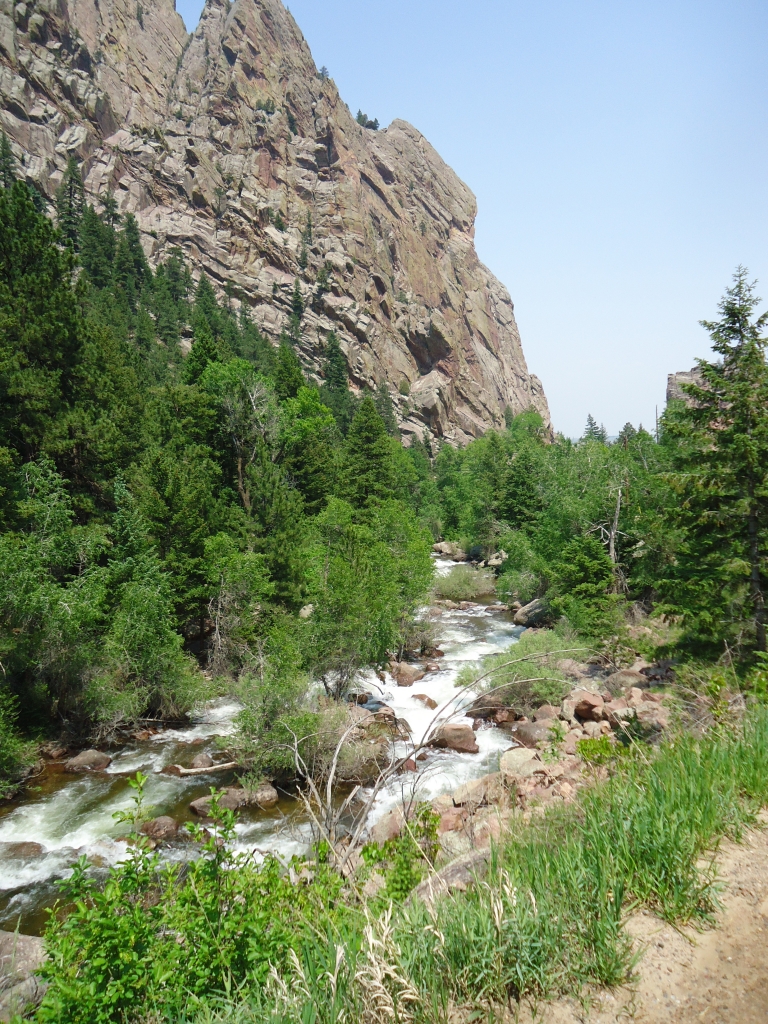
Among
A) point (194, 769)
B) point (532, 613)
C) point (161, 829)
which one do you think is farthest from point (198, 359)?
point (161, 829)

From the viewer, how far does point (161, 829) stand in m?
12.2

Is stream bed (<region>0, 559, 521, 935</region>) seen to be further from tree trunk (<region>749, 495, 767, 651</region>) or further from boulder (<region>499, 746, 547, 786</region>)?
tree trunk (<region>749, 495, 767, 651</region>)

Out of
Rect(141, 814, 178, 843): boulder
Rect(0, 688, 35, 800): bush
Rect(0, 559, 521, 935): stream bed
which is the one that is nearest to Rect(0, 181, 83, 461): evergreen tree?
Rect(0, 688, 35, 800): bush

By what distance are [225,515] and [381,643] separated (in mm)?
9264

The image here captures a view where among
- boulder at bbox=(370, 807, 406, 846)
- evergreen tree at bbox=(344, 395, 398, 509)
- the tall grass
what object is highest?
evergreen tree at bbox=(344, 395, 398, 509)

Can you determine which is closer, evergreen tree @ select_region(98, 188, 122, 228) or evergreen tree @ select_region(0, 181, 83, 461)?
evergreen tree @ select_region(0, 181, 83, 461)

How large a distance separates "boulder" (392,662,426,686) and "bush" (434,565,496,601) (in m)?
15.2

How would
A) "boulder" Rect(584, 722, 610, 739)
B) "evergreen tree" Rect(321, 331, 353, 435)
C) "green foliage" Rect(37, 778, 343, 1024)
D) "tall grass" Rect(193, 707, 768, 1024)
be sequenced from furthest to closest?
"evergreen tree" Rect(321, 331, 353, 435) < "boulder" Rect(584, 722, 610, 739) < "green foliage" Rect(37, 778, 343, 1024) < "tall grass" Rect(193, 707, 768, 1024)

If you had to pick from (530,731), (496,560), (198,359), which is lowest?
(530,731)

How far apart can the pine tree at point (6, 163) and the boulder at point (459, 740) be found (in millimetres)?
74696

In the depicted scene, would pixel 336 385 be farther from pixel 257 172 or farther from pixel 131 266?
pixel 257 172

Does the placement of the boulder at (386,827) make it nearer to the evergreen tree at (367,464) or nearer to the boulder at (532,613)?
the boulder at (532,613)

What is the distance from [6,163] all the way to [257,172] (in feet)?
162

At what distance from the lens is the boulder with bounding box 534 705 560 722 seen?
16.9 m
